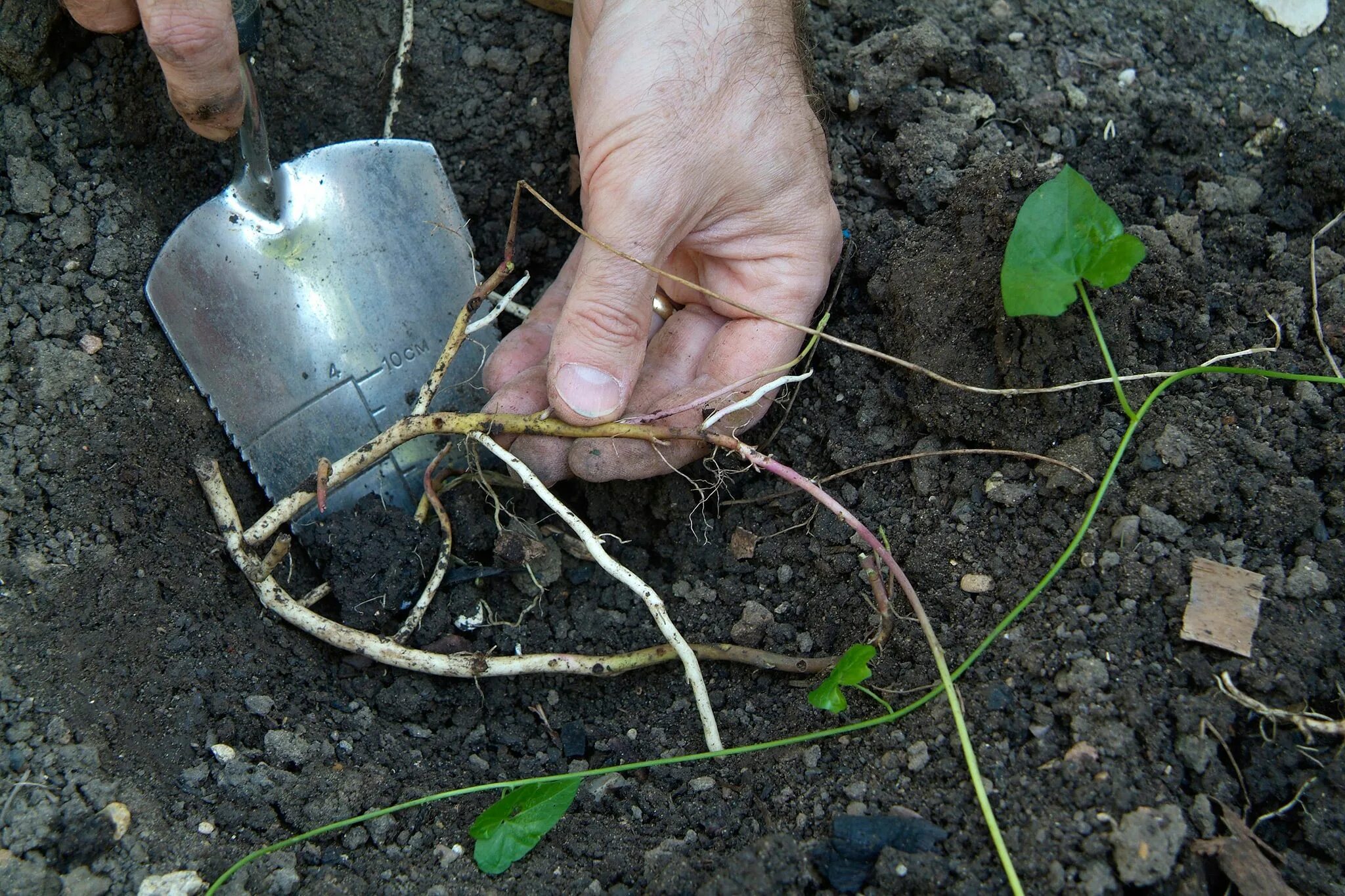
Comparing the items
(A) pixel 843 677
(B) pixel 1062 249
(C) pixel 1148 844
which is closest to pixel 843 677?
(A) pixel 843 677

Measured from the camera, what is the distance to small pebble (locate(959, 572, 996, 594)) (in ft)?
4.27

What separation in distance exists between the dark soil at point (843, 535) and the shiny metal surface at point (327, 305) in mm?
76

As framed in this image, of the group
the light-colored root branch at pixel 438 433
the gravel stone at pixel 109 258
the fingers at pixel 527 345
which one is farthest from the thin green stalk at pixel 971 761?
the gravel stone at pixel 109 258

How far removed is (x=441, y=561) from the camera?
1.56 metres

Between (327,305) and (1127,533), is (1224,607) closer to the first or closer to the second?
(1127,533)

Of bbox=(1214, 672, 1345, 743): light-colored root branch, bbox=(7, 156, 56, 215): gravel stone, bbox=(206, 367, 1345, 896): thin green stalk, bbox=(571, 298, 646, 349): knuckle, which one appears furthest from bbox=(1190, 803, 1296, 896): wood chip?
bbox=(7, 156, 56, 215): gravel stone

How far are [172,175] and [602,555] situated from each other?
1.13 m

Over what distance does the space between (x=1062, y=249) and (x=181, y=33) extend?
1.25 meters

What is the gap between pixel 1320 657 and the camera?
113 cm

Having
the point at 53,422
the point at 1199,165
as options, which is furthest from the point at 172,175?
the point at 1199,165

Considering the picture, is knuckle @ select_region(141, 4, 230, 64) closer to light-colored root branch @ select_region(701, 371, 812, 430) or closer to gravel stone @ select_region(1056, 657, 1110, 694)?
light-colored root branch @ select_region(701, 371, 812, 430)

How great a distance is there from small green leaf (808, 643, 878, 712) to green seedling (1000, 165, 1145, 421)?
1.66 ft

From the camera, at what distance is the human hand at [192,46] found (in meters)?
1.27

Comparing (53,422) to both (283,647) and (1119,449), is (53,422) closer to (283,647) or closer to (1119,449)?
(283,647)
